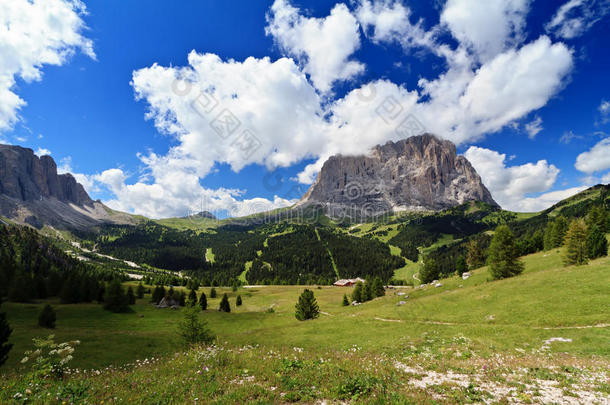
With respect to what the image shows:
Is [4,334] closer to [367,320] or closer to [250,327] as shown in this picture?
[250,327]

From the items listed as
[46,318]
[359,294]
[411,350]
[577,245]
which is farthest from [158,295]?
[577,245]

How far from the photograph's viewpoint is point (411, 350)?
22.4m

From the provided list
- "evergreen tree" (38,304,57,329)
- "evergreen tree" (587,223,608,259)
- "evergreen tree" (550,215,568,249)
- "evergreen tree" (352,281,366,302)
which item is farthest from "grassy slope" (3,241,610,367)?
"evergreen tree" (550,215,568,249)

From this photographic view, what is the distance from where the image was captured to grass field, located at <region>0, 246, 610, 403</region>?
1027 centimetres

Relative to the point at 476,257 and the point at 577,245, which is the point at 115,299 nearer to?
the point at 577,245

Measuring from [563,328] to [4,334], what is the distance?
183 ft

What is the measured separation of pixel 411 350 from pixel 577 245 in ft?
141

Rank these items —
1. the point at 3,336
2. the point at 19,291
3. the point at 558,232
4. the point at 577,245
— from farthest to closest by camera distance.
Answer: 1. the point at 19,291
2. the point at 558,232
3. the point at 577,245
4. the point at 3,336

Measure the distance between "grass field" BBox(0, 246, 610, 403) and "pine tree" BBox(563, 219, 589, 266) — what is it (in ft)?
13.0

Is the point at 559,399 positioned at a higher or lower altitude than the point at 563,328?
higher

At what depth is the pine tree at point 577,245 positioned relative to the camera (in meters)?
42.2

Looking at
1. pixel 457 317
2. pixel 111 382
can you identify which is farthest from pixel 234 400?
pixel 457 317

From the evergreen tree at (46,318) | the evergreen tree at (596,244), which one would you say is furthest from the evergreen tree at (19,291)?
the evergreen tree at (596,244)

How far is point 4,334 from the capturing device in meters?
25.1
